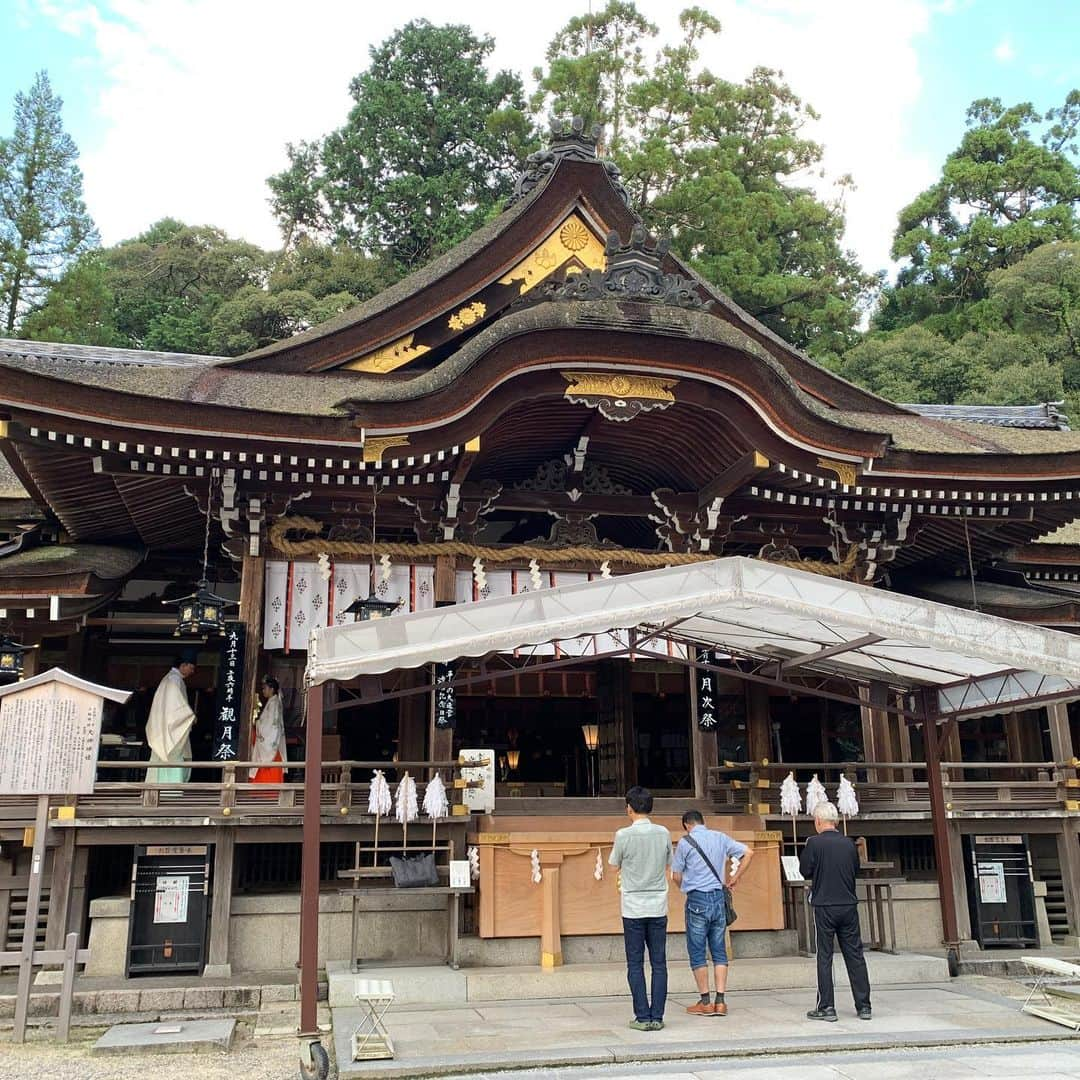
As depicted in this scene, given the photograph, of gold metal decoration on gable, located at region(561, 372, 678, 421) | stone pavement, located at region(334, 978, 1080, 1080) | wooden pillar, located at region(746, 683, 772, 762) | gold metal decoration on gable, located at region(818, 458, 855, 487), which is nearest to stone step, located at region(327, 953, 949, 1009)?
stone pavement, located at region(334, 978, 1080, 1080)

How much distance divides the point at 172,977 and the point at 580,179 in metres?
11.3

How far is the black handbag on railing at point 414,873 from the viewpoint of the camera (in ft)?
31.2

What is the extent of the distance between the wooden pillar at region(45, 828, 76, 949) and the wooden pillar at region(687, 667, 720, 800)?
6.92 metres

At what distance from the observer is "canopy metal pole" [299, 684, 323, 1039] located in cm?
675

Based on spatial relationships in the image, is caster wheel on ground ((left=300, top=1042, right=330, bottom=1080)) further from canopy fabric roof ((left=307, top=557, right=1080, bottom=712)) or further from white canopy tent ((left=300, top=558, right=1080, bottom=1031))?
canopy fabric roof ((left=307, top=557, right=1080, bottom=712))

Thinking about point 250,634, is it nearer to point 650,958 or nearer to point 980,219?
point 650,958

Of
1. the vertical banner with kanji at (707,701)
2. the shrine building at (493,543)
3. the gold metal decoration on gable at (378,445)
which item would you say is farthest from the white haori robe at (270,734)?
the vertical banner with kanji at (707,701)

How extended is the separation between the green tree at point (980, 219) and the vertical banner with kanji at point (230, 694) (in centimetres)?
3546

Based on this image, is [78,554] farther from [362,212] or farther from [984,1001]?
[362,212]

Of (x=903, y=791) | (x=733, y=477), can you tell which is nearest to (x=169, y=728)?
(x=733, y=477)

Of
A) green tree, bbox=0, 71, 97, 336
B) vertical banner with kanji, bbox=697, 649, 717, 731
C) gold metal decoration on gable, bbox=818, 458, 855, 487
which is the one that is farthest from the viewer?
green tree, bbox=0, 71, 97, 336

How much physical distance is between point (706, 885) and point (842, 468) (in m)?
6.57

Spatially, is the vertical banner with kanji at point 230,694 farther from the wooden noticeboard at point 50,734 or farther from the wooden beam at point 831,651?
the wooden beam at point 831,651

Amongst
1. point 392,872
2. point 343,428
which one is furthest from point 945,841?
point 343,428
